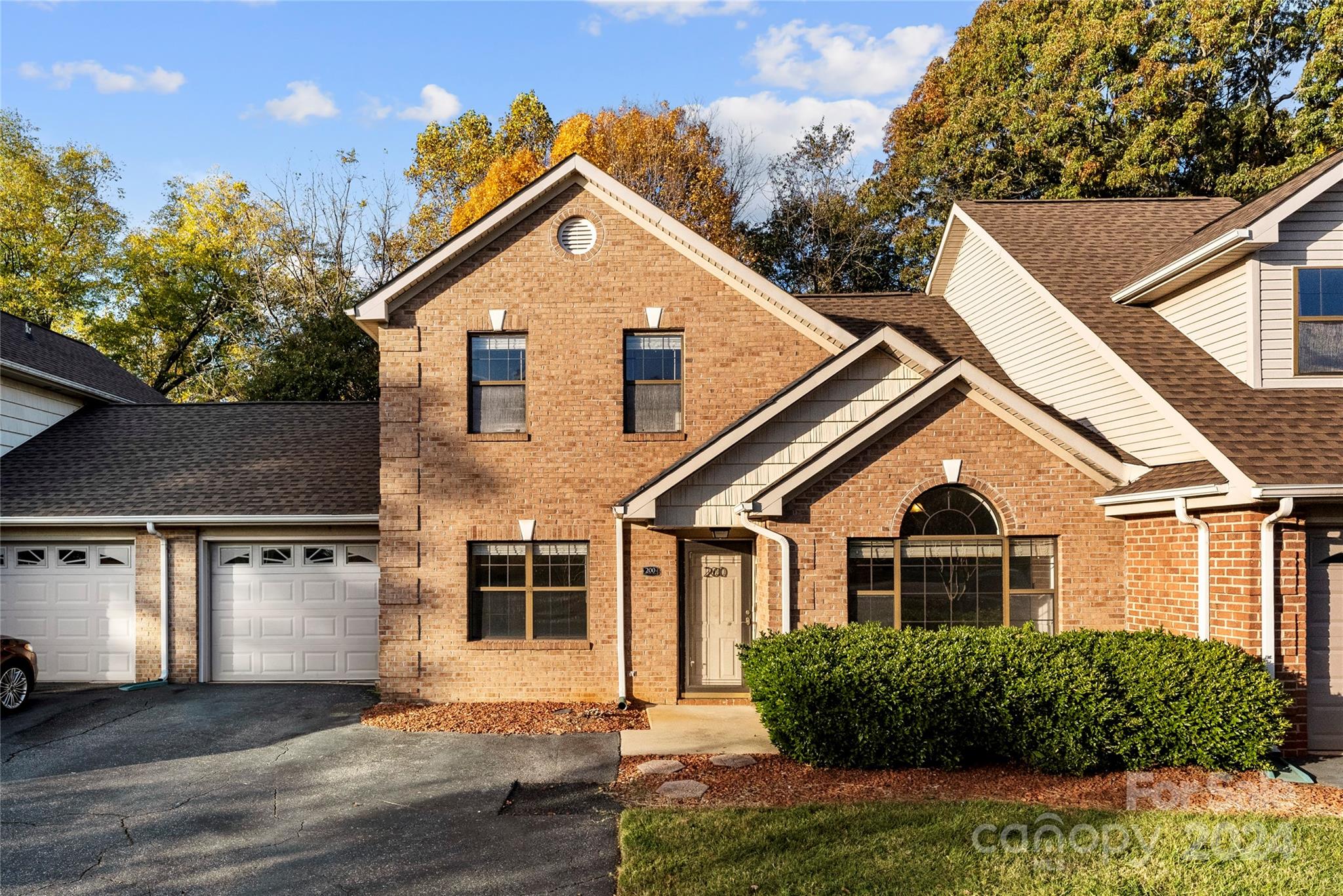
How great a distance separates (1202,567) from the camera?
9828 millimetres

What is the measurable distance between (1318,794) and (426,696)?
10610 mm

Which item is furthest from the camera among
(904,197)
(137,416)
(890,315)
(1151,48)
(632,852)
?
(904,197)

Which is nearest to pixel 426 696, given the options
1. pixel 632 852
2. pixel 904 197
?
pixel 632 852

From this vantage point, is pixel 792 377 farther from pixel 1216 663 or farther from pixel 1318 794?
pixel 1318 794

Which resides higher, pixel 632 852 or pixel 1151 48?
pixel 1151 48

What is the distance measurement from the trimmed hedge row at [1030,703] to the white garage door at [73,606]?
11249mm

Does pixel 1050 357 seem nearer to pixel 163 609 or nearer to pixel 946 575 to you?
pixel 946 575

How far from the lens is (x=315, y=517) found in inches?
557

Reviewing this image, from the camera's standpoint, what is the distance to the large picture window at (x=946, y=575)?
11.2 meters

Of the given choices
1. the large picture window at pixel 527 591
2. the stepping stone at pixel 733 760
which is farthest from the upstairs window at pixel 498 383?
the stepping stone at pixel 733 760

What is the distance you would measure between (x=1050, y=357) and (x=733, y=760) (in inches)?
307

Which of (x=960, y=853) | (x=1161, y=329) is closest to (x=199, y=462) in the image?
(x=960, y=853)

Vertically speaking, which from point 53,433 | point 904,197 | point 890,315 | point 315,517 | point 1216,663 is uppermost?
point 904,197

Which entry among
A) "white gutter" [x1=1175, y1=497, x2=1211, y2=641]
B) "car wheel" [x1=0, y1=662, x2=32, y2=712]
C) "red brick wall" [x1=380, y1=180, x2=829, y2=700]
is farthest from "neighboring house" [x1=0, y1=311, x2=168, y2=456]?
"white gutter" [x1=1175, y1=497, x2=1211, y2=641]
